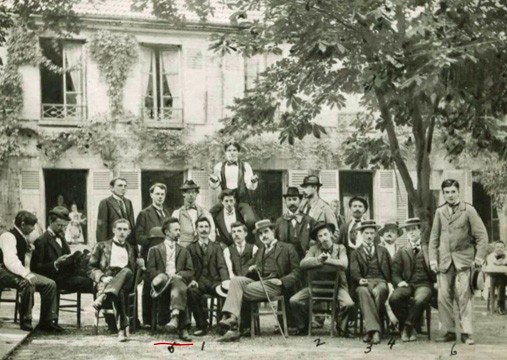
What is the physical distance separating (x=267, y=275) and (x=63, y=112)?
23.1 ft

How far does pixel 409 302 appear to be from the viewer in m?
9.20

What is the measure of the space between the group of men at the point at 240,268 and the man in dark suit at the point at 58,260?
0.01 meters

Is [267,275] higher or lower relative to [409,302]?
higher

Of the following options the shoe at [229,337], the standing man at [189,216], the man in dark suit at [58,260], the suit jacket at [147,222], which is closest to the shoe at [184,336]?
the shoe at [229,337]

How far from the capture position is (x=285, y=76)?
400 inches

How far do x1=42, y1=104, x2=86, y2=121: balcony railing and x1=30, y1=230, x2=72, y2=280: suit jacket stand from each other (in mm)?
5319

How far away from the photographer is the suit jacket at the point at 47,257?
32.1 feet

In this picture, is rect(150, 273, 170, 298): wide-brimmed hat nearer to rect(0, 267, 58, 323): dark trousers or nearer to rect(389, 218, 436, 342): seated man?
rect(0, 267, 58, 323): dark trousers

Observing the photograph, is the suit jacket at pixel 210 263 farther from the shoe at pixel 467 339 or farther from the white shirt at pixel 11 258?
the shoe at pixel 467 339

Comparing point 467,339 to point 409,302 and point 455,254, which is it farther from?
point 455,254

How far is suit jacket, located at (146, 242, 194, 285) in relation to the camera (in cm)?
948

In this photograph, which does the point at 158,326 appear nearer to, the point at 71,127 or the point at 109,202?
the point at 109,202

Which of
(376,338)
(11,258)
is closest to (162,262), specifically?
(11,258)

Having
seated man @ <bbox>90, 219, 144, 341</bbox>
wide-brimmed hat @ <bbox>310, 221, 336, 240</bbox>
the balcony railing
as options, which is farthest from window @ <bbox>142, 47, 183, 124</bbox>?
wide-brimmed hat @ <bbox>310, 221, 336, 240</bbox>
